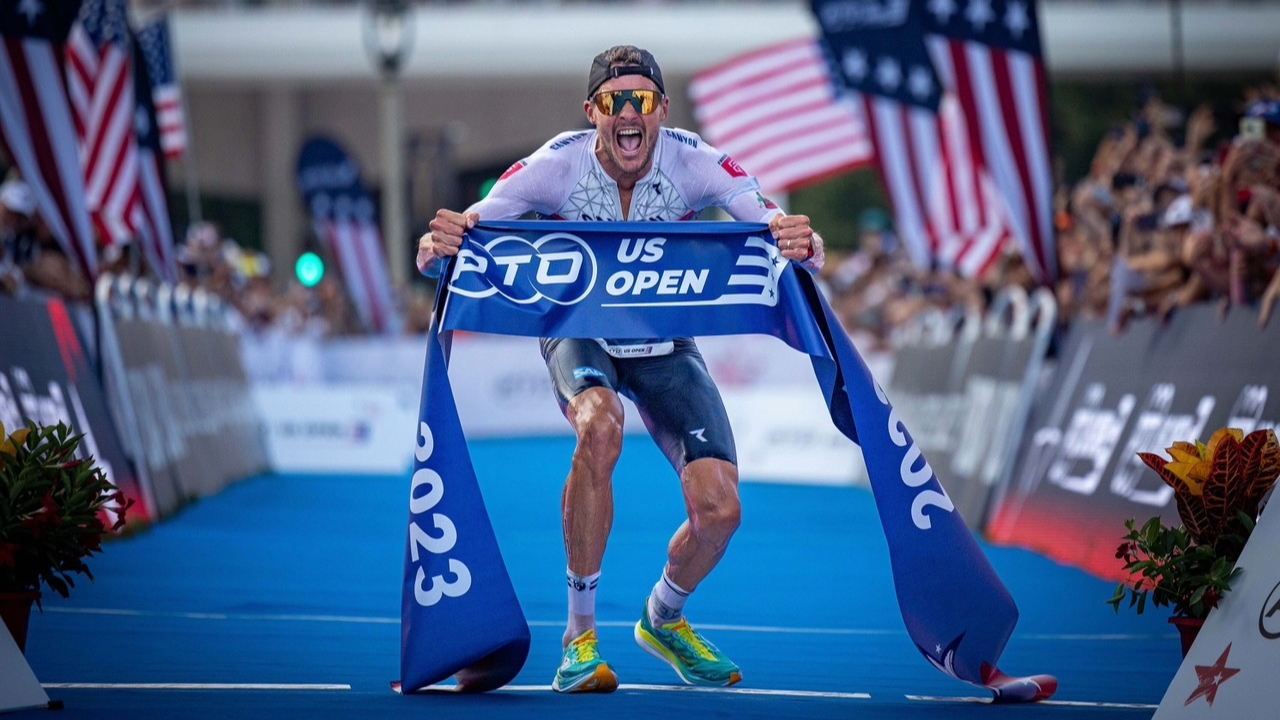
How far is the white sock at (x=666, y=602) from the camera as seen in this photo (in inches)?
230

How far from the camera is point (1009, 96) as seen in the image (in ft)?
42.1

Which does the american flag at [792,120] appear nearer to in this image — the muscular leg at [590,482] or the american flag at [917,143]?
the american flag at [917,143]

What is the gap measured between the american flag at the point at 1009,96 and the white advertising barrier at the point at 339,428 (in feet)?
25.7

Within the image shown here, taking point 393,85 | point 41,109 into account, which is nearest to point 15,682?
point 41,109

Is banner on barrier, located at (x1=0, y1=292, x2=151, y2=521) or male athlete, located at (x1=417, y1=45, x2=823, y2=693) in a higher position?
male athlete, located at (x1=417, y1=45, x2=823, y2=693)

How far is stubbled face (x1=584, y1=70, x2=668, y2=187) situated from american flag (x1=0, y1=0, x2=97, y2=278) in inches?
247

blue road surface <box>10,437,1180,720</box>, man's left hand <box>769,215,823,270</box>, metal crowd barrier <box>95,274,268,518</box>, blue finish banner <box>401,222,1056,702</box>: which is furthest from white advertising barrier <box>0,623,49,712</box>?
metal crowd barrier <box>95,274,268,518</box>

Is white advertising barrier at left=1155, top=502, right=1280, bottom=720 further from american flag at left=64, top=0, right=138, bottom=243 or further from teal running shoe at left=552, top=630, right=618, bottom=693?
american flag at left=64, top=0, right=138, bottom=243

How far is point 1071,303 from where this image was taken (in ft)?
48.2

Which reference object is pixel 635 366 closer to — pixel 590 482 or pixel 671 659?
pixel 590 482

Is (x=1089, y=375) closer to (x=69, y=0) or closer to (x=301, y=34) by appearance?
(x=69, y=0)

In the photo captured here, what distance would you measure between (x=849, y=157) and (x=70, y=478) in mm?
15118

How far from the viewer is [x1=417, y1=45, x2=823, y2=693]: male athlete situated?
5633mm

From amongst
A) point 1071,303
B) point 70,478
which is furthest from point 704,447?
point 1071,303
